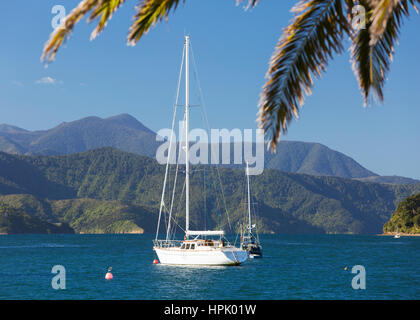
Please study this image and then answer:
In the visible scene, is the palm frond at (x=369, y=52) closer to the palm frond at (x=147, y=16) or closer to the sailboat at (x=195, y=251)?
the palm frond at (x=147, y=16)

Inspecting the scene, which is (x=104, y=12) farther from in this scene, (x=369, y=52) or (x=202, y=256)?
(x=202, y=256)

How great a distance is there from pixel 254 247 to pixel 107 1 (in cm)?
10491

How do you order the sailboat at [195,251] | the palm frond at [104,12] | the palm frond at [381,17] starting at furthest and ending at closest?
the sailboat at [195,251] < the palm frond at [104,12] < the palm frond at [381,17]

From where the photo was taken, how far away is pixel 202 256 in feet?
234

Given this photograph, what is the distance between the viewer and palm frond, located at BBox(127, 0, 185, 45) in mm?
8492

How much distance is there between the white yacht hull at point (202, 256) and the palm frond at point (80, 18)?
212 ft

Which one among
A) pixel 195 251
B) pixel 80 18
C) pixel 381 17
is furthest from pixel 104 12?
pixel 195 251

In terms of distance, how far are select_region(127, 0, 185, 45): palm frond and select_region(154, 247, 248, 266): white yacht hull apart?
63.9 meters

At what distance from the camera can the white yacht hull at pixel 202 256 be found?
71500mm

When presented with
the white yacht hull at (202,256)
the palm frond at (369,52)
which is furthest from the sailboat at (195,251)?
the palm frond at (369,52)

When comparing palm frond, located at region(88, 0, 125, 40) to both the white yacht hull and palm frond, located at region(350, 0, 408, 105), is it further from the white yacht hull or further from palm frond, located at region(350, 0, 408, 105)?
the white yacht hull

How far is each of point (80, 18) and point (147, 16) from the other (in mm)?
1290
